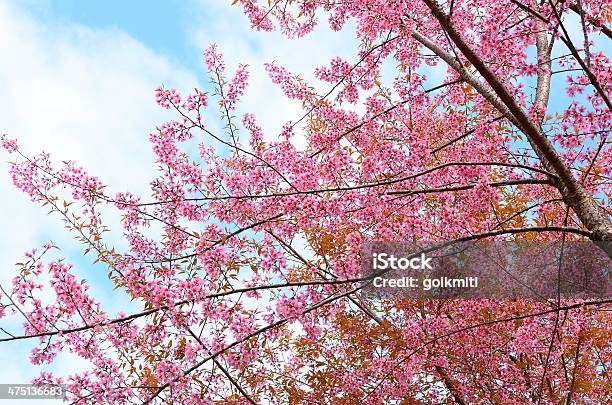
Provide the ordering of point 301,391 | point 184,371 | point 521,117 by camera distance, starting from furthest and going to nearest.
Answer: point 301,391
point 521,117
point 184,371

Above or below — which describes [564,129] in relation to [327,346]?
above

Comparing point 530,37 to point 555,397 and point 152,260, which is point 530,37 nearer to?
point 555,397

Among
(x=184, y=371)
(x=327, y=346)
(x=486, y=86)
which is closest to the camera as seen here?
(x=184, y=371)

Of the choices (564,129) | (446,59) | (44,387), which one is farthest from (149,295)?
(446,59)

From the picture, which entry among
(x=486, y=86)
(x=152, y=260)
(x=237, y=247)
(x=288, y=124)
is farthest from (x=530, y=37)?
(x=152, y=260)

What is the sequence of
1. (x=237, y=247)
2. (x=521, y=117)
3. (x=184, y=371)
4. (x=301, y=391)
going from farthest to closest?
(x=301, y=391) < (x=237, y=247) < (x=521, y=117) < (x=184, y=371)

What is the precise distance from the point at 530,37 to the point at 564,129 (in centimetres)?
145

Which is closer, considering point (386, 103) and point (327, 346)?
point (386, 103)

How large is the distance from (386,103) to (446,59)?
86 cm

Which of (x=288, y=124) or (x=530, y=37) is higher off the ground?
(x=530, y=37)

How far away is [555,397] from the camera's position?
6230mm

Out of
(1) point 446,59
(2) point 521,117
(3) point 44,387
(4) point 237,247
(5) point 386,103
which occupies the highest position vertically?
(1) point 446,59

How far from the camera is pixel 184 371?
3799 mm

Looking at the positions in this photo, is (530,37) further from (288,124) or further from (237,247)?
(237,247)
